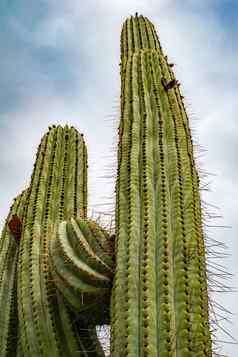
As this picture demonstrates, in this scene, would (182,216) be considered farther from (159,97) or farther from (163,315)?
(159,97)

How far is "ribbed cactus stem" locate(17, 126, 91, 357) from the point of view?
4918mm

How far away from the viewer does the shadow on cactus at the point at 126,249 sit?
394 centimetres

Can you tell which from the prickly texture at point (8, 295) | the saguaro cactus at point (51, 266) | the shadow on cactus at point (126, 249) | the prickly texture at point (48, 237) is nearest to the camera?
the shadow on cactus at point (126, 249)

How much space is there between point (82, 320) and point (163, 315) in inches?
51.8

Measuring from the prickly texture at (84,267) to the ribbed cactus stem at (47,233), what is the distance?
0.23m

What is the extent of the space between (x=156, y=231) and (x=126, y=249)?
26 cm

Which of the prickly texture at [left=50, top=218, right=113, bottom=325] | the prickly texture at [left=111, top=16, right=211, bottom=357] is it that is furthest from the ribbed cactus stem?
the prickly texture at [left=111, top=16, right=211, bottom=357]

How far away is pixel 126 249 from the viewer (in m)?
4.37

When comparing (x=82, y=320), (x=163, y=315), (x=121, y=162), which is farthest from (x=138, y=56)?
(x=163, y=315)

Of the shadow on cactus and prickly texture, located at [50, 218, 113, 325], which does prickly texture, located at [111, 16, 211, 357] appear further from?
prickly texture, located at [50, 218, 113, 325]

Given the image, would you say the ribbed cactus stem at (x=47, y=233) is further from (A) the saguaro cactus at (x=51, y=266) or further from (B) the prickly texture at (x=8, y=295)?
→ (B) the prickly texture at (x=8, y=295)

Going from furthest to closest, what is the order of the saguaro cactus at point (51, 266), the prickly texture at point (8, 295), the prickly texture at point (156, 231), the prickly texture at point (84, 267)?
the prickly texture at point (8, 295) → the saguaro cactus at point (51, 266) → the prickly texture at point (84, 267) → the prickly texture at point (156, 231)

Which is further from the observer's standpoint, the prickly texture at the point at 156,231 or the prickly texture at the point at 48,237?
the prickly texture at the point at 48,237

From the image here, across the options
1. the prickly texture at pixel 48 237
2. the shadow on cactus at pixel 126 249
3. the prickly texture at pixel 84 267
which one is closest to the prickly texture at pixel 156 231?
the shadow on cactus at pixel 126 249
